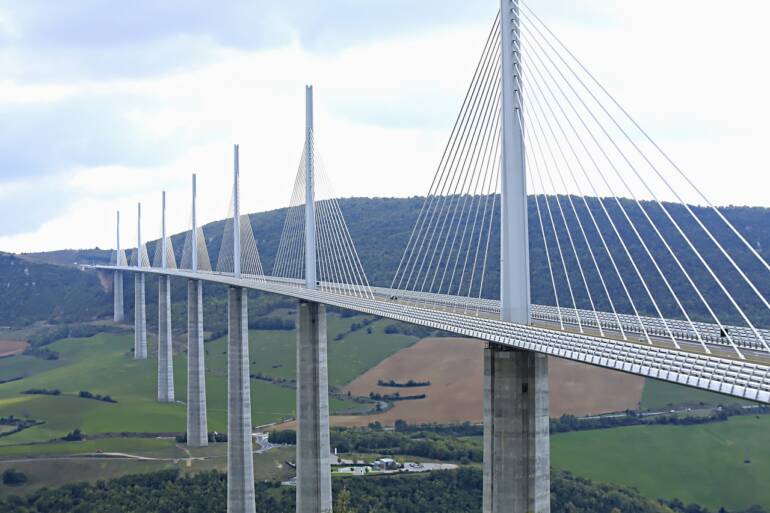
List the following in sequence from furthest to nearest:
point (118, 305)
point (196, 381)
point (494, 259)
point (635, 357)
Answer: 1. point (118, 305)
2. point (494, 259)
3. point (196, 381)
4. point (635, 357)

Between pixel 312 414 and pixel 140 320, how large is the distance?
65092mm

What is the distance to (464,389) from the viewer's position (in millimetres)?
75688

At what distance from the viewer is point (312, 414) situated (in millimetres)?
39000

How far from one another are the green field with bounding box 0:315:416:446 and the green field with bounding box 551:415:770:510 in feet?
82.3

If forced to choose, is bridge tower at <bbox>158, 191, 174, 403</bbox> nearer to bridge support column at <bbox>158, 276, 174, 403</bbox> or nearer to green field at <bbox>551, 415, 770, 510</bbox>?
bridge support column at <bbox>158, 276, 174, 403</bbox>

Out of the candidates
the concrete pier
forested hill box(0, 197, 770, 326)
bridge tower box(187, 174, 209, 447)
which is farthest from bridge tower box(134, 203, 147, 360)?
bridge tower box(187, 174, 209, 447)

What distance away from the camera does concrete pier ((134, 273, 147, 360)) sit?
96750 mm

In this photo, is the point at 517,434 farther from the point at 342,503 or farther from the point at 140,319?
the point at 140,319

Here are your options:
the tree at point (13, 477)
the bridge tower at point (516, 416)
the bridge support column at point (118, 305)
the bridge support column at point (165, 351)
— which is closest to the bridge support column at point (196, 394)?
the tree at point (13, 477)

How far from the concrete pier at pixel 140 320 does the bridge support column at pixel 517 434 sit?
81.0 meters

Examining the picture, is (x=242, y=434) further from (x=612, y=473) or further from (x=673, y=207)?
(x=673, y=207)

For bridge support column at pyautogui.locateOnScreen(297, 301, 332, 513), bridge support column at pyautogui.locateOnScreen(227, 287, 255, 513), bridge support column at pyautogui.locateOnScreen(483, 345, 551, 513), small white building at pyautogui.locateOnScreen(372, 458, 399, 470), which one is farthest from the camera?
small white building at pyautogui.locateOnScreen(372, 458, 399, 470)

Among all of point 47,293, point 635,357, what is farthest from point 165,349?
point 47,293

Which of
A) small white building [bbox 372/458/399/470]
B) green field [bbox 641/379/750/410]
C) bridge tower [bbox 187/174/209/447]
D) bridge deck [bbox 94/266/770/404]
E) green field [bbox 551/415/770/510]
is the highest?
bridge deck [bbox 94/266/770/404]
